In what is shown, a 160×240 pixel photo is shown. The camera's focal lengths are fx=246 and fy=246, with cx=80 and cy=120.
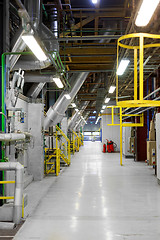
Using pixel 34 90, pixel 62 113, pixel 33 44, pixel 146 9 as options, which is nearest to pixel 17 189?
pixel 33 44

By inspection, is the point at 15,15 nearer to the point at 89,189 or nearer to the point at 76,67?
the point at 76,67

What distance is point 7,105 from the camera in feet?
20.5

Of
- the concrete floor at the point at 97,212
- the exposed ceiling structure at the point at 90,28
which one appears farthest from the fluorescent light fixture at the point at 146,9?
the concrete floor at the point at 97,212

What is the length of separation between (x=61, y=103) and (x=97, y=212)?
6.21 meters

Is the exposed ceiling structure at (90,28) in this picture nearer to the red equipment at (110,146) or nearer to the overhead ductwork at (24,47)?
the overhead ductwork at (24,47)

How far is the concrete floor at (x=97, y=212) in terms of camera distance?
4.50 meters

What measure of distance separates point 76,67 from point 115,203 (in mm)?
5524

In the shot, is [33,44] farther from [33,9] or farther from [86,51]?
[86,51]

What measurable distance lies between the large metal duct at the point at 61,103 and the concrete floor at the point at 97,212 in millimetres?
3039

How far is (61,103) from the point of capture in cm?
1102

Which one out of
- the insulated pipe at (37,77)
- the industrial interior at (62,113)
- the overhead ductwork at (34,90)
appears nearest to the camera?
the industrial interior at (62,113)

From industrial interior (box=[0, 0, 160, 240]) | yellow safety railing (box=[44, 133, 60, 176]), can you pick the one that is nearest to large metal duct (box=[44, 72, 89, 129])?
industrial interior (box=[0, 0, 160, 240])

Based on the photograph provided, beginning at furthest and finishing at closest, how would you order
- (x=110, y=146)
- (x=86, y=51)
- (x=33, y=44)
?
(x=110, y=146) < (x=86, y=51) < (x=33, y=44)

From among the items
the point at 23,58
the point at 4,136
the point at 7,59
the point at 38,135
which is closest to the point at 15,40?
the point at 7,59
